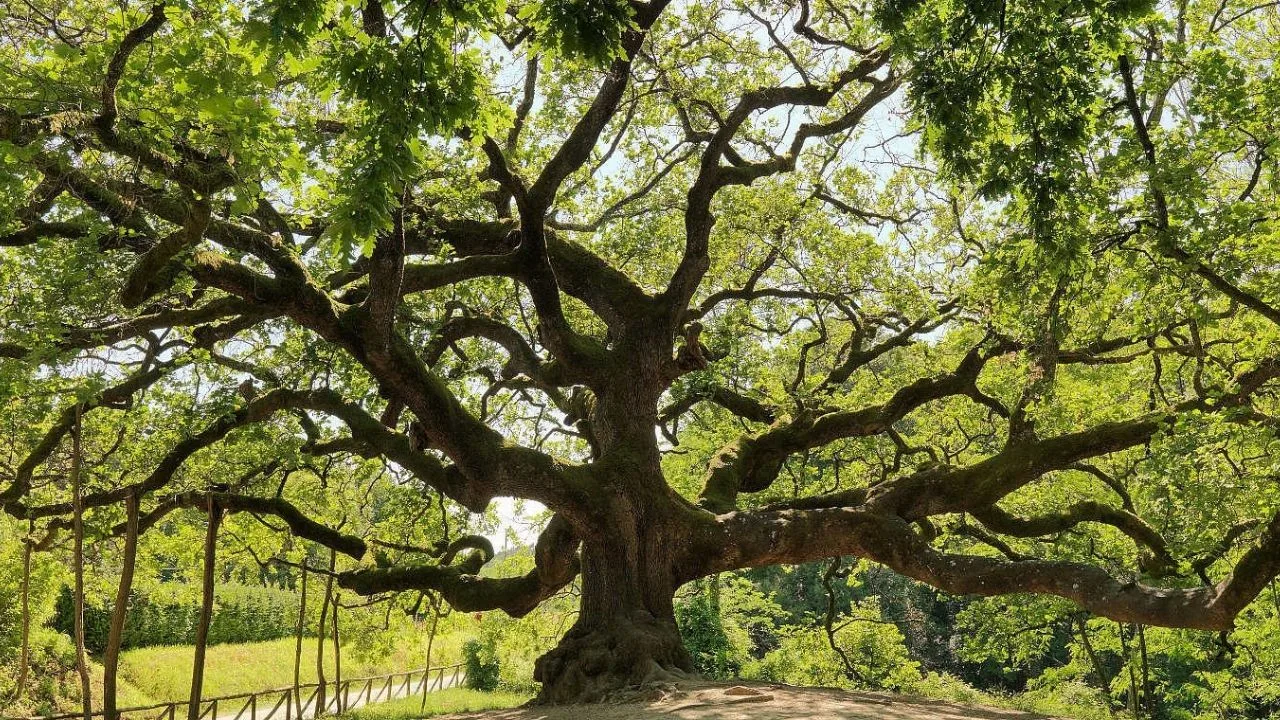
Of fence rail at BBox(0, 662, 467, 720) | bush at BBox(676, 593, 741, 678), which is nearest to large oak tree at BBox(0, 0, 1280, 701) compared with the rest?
fence rail at BBox(0, 662, 467, 720)

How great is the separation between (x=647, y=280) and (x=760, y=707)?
8.20m

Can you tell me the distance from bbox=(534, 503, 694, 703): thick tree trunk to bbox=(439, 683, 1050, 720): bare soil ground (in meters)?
0.42

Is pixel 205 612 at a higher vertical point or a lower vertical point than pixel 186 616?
lower

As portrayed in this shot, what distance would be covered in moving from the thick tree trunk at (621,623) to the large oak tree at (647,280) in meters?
0.04

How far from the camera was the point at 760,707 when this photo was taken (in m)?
6.31

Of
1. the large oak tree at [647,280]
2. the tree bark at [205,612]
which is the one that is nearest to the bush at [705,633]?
the large oak tree at [647,280]

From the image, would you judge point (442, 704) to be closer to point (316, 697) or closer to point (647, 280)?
point (316, 697)

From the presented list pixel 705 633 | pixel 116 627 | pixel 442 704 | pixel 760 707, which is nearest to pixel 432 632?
pixel 116 627

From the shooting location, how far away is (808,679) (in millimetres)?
22812

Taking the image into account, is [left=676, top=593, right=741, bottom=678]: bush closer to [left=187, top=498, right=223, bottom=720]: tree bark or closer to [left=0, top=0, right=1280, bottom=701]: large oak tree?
[left=0, top=0, right=1280, bottom=701]: large oak tree

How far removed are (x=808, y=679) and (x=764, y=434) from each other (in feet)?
45.9

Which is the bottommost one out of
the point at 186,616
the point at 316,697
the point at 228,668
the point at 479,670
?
the point at 316,697

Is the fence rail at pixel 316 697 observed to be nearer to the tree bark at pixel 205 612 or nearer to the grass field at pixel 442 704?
the grass field at pixel 442 704

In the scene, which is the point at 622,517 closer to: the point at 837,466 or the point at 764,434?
the point at 764,434
